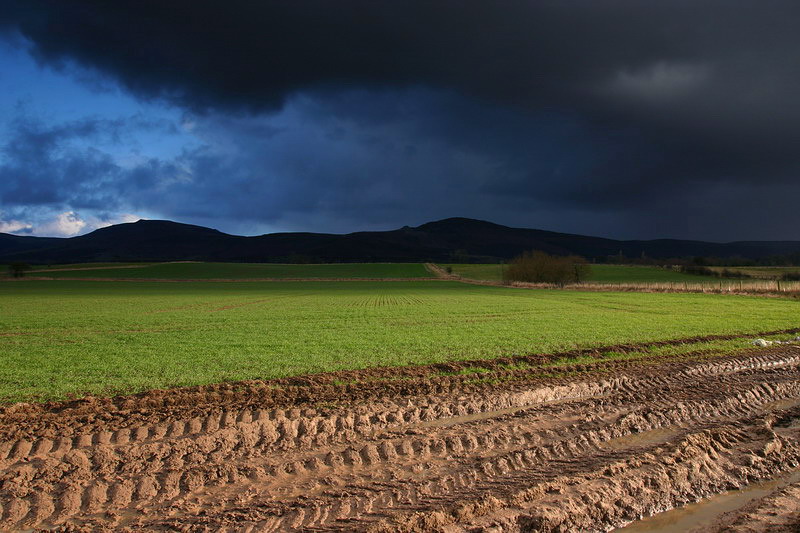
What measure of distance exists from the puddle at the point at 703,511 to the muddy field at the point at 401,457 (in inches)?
3.6

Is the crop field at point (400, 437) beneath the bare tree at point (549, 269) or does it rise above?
beneath

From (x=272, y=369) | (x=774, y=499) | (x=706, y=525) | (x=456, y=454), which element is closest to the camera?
(x=706, y=525)

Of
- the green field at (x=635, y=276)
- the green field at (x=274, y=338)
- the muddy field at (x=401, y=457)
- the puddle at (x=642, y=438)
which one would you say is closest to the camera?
the muddy field at (x=401, y=457)

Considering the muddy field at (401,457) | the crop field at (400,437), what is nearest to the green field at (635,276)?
the crop field at (400,437)

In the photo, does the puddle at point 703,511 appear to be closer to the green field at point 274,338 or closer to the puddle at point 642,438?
the puddle at point 642,438

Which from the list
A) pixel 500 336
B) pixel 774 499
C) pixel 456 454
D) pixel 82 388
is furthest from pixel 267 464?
pixel 500 336

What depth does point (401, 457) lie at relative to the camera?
24.0 feet

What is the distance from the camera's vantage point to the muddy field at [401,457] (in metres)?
5.73

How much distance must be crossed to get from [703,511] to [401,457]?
4024mm

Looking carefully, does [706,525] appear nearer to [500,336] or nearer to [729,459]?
[729,459]

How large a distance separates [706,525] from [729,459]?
2.26 meters

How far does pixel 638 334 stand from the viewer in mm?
21172

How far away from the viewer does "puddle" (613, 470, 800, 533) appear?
18.8ft

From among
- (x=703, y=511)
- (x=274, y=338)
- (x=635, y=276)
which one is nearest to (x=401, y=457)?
(x=703, y=511)
